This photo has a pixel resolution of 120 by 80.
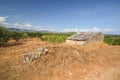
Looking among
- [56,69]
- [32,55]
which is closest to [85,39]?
[32,55]

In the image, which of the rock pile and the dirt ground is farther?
the rock pile

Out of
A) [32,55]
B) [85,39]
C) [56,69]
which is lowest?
[56,69]

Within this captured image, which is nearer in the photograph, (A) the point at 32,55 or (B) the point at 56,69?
(B) the point at 56,69

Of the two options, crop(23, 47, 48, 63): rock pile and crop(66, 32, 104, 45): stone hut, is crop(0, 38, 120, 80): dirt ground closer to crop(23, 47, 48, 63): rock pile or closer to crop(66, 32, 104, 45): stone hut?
crop(23, 47, 48, 63): rock pile

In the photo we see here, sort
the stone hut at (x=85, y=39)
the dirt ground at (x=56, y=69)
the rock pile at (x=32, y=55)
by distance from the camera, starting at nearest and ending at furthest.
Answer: the dirt ground at (x=56, y=69) → the rock pile at (x=32, y=55) → the stone hut at (x=85, y=39)

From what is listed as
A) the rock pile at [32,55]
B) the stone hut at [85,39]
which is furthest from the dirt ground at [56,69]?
the stone hut at [85,39]

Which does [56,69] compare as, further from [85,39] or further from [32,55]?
[85,39]

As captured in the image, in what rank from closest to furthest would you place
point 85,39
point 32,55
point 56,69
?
point 56,69, point 32,55, point 85,39

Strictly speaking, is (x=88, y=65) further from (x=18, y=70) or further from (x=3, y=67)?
(x=3, y=67)

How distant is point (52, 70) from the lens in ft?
49.3

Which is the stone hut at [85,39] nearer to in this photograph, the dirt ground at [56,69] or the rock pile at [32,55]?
the dirt ground at [56,69]

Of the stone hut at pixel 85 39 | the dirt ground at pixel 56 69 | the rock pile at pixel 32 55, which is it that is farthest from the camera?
the stone hut at pixel 85 39

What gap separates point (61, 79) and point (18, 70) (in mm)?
4420

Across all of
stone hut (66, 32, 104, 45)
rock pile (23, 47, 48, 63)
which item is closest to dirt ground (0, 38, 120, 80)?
rock pile (23, 47, 48, 63)
